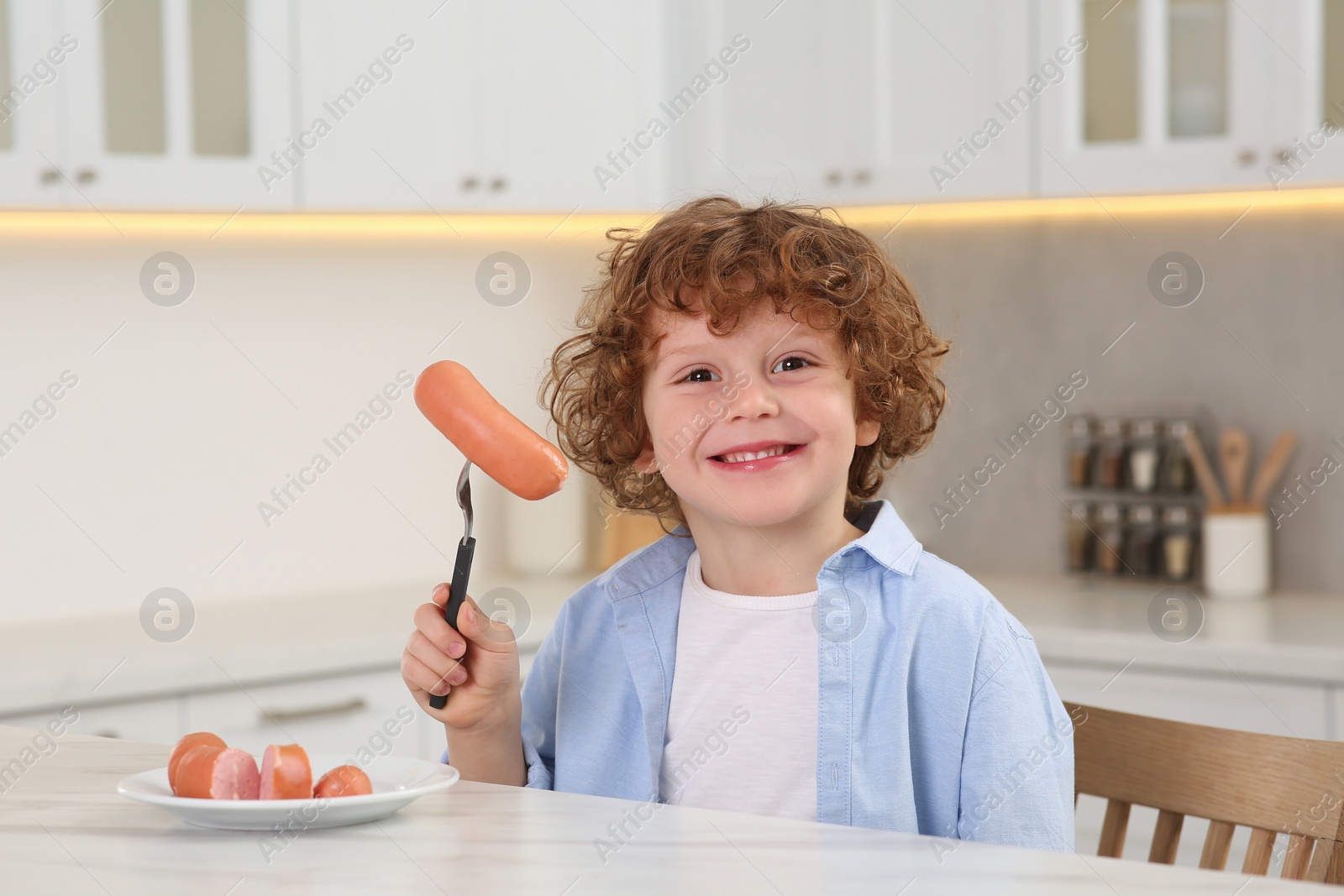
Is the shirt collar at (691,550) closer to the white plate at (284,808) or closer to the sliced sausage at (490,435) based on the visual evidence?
the sliced sausage at (490,435)

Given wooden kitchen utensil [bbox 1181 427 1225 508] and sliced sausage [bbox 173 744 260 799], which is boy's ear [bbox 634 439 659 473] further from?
wooden kitchen utensil [bbox 1181 427 1225 508]

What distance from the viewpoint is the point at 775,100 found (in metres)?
2.56

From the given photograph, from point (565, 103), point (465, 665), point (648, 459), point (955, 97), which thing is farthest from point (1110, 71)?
point (465, 665)

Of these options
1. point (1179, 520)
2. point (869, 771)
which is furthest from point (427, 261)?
point (869, 771)

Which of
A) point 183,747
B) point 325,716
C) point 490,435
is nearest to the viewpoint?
point 183,747

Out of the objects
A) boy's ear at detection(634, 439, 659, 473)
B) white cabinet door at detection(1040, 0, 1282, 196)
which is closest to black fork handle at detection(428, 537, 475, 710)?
boy's ear at detection(634, 439, 659, 473)

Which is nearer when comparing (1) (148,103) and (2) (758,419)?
(2) (758,419)

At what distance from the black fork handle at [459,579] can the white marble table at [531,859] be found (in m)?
0.16

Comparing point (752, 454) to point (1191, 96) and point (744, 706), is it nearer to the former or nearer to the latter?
point (744, 706)

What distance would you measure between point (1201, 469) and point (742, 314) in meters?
1.68

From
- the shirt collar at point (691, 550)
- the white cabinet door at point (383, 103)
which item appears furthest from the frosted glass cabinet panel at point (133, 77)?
the shirt collar at point (691, 550)

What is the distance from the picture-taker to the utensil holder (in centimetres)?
246

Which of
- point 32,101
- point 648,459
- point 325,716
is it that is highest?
point 32,101

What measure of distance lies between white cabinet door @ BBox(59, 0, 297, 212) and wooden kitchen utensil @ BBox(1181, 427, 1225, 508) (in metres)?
1.64
